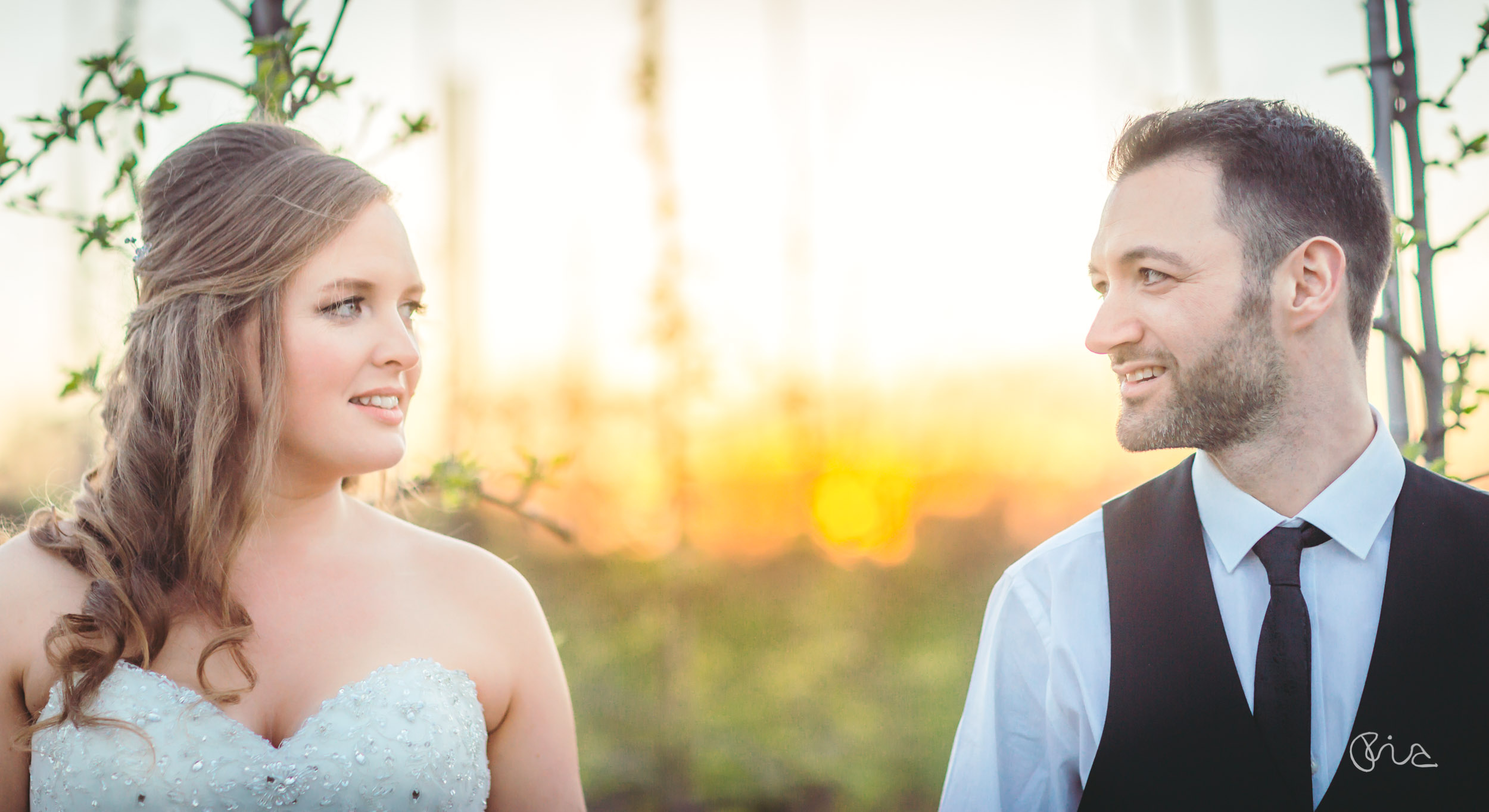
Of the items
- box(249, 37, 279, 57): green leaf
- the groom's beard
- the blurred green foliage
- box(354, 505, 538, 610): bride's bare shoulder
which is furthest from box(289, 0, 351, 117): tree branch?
the blurred green foliage

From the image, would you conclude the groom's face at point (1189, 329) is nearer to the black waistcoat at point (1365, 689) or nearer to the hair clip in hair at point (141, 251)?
the black waistcoat at point (1365, 689)

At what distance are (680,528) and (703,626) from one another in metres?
0.97

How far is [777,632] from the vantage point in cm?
634

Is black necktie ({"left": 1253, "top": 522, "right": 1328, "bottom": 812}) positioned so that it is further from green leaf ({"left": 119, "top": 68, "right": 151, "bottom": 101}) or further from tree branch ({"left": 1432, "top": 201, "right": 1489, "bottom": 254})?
green leaf ({"left": 119, "top": 68, "right": 151, "bottom": 101})

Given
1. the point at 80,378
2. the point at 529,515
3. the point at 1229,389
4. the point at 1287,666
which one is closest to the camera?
the point at 1287,666

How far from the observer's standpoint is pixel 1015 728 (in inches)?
73.6

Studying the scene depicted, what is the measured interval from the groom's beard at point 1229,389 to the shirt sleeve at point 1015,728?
0.42 meters

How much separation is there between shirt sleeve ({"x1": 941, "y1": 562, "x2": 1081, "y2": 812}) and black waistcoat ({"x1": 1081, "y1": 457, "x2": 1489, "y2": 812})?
0.12m

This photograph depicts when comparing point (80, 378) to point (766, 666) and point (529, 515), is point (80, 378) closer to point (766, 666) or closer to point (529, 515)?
point (529, 515)

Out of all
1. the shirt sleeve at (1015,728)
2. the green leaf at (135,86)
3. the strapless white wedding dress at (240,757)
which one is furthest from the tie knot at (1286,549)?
the green leaf at (135,86)

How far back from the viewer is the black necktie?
155 cm

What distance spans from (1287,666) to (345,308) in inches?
72.6

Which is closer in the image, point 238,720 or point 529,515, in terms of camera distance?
point 238,720
